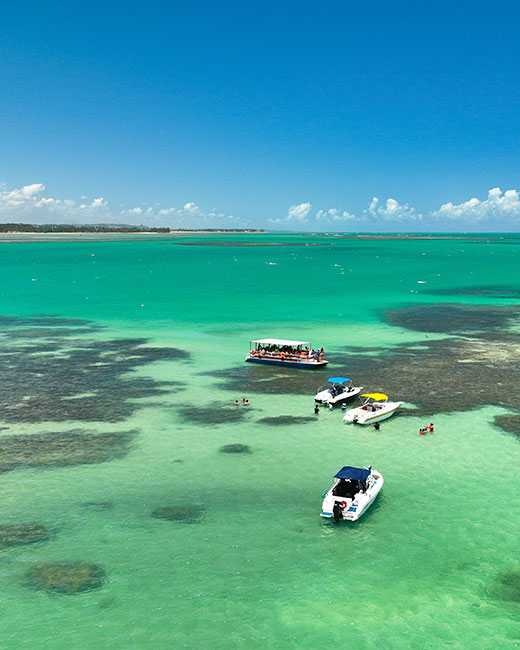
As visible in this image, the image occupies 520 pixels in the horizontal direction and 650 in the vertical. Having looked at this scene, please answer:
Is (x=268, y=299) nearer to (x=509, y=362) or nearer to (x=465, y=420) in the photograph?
(x=509, y=362)

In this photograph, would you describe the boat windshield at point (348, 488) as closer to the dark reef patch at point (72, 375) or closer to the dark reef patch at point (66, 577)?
the dark reef patch at point (66, 577)

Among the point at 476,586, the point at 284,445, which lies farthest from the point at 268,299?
the point at 476,586

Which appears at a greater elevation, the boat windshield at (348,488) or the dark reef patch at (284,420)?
the boat windshield at (348,488)

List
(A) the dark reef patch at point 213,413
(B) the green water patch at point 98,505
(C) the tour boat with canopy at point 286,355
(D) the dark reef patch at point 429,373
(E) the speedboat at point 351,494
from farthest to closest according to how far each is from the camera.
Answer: (C) the tour boat with canopy at point 286,355
(D) the dark reef patch at point 429,373
(A) the dark reef patch at point 213,413
(B) the green water patch at point 98,505
(E) the speedboat at point 351,494

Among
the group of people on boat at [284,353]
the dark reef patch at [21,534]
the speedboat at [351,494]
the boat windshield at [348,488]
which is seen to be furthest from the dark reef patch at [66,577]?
the group of people on boat at [284,353]

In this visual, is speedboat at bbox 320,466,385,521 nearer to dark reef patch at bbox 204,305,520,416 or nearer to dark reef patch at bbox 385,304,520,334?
dark reef patch at bbox 204,305,520,416

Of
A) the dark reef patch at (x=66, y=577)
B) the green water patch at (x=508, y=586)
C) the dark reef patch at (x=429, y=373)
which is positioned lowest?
the green water patch at (x=508, y=586)
